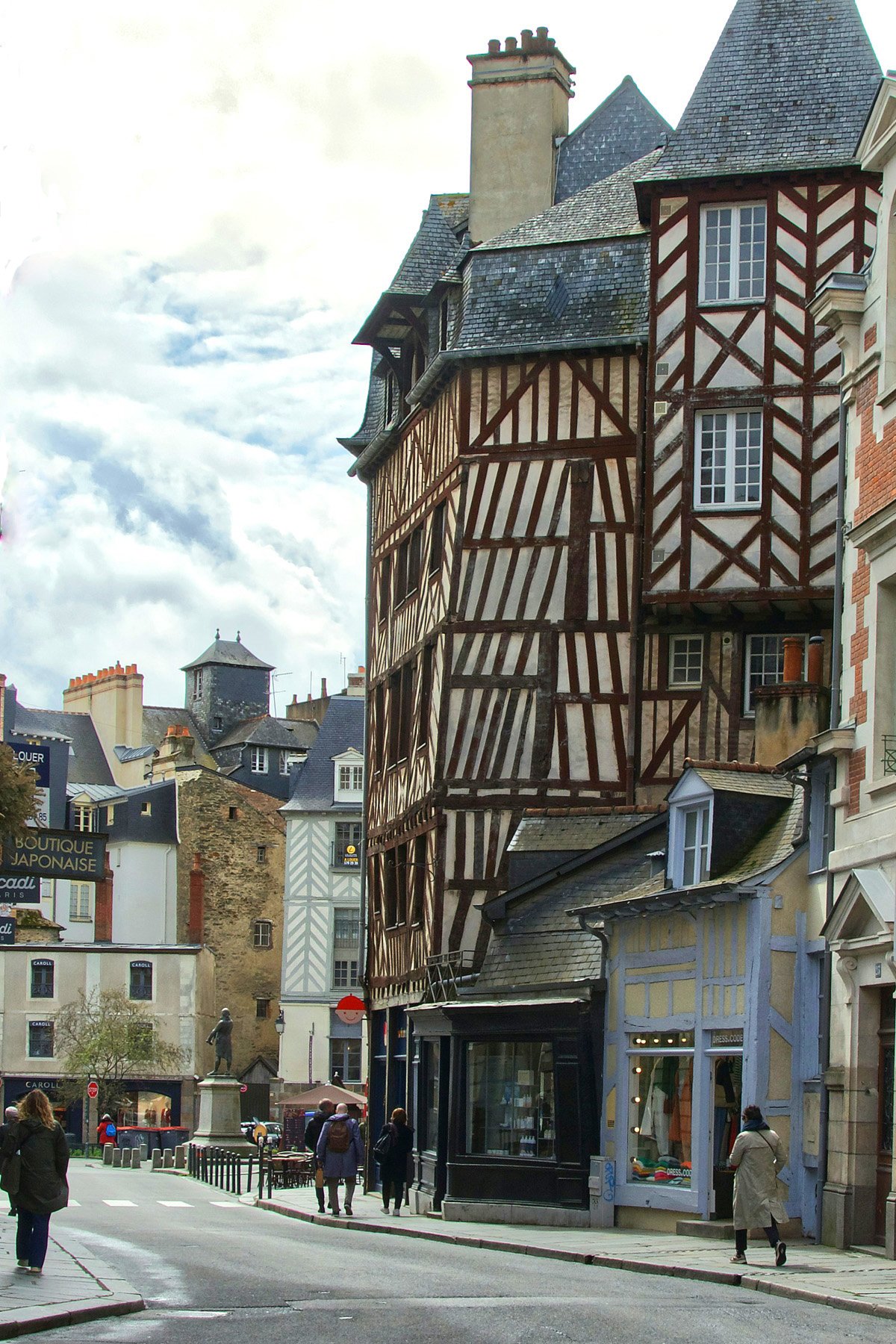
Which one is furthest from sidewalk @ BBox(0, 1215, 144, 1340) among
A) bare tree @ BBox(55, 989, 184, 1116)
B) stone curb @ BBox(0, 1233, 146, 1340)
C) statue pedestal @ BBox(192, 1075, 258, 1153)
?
bare tree @ BBox(55, 989, 184, 1116)

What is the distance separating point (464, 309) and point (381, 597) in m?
6.10

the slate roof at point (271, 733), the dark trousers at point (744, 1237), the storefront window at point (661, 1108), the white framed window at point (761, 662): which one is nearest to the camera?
the dark trousers at point (744, 1237)

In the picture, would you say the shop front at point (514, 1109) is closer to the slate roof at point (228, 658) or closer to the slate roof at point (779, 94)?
the slate roof at point (779, 94)

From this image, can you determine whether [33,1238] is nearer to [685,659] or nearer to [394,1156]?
[394,1156]

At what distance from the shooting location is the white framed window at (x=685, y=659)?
1038 inches

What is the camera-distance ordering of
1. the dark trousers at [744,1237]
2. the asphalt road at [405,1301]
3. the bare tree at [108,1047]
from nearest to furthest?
the asphalt road at [405,1301], the dark trousers at [744,1237], the bare tree at [108,1047]

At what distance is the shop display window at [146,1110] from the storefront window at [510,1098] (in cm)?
3653

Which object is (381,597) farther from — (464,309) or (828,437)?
(828,437)

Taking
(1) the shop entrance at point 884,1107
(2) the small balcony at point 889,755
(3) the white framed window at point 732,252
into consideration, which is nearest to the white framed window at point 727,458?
(3) the white framed window at point 732,252

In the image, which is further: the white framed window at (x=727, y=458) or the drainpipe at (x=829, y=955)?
the white framed window at (x=727, y=458)

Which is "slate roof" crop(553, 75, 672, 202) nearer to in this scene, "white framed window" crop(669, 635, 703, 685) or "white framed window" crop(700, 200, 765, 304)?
"white framed window" crop(700, 200, 765, 304)

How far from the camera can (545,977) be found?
883 inches

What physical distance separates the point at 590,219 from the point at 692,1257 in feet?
56.6

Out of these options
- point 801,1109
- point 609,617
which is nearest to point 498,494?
point 609,617
